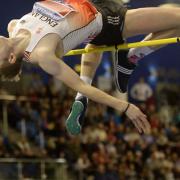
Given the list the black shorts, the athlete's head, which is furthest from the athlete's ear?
the black shorts

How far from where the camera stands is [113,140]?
13.5m

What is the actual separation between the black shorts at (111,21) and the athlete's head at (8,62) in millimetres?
853

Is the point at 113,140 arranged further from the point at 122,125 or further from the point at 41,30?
the point at 41,30

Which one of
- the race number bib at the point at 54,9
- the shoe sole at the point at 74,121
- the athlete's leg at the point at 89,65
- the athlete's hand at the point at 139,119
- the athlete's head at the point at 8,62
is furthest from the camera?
the athlete's leg at the point at 89,65

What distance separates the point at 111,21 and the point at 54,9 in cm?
55

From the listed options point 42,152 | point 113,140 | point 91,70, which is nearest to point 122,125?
point 113,140

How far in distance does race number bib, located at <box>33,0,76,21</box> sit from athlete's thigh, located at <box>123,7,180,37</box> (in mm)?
586

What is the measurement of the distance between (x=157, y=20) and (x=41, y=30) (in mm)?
1112

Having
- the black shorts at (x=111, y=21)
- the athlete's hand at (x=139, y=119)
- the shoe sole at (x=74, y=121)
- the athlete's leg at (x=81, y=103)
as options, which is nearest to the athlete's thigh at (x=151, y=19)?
the black shorts at (x=111, y=21)

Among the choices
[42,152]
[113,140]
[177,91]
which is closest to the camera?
[42,152]

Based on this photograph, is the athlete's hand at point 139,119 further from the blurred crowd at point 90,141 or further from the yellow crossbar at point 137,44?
the blurred crowd at point 90,141

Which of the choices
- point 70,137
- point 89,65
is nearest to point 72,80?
point 89,65

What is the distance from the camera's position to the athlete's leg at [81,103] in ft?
18.6

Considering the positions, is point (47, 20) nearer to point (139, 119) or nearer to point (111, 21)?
point (111, 21)
